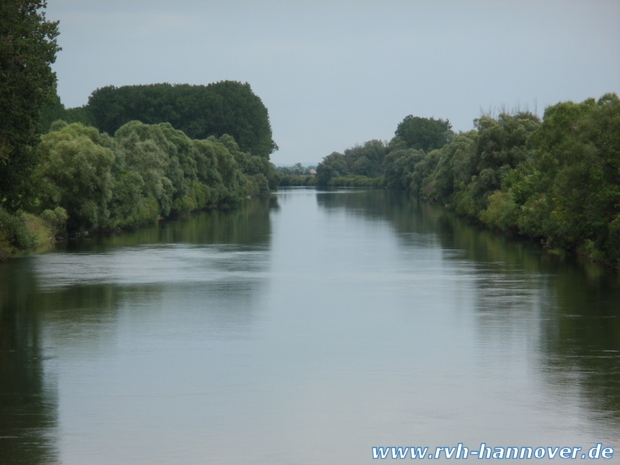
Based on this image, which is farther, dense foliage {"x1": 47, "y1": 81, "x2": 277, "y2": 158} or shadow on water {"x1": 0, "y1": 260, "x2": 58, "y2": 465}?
dense foliage {"x1": 47, "y1": 81, "x2": 277, "y2": 158}

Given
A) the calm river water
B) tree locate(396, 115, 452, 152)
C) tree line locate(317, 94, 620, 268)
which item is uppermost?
tree locate(396, 115, 452, 152)

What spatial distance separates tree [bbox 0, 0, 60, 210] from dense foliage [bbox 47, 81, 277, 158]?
96.6 metres

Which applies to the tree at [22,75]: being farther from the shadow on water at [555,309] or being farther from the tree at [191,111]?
the tree at [191,111]

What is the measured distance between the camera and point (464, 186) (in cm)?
7319

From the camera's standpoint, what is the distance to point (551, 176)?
1581 inches

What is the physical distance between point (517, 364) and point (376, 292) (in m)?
10.5

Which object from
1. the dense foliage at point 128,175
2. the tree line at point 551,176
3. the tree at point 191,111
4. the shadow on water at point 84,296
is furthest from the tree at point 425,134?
the shadow on water at point 84,296

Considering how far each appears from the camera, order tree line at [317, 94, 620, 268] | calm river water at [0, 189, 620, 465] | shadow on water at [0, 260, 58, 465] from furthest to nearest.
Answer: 1. tree line at [317, 94, 620, 268]
2. calm river water at [0, 189, 620, 465]
3. shadow on water at [0, 260, 58, 465]

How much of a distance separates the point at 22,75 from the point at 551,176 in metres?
24.7

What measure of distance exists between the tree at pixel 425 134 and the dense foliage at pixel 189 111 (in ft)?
142

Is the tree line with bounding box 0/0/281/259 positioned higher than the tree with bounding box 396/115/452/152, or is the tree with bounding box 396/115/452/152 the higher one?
the tree with bounding box 396/115/452/152

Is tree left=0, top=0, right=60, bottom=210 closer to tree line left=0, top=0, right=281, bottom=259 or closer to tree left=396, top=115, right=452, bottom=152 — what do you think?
tree line left=0, top=0, right=281, bottom=259

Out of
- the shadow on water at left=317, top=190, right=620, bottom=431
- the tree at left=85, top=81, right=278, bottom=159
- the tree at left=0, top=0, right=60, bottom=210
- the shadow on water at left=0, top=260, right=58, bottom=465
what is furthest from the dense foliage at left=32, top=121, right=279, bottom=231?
the tree at left=85, top=81, right=278, bottom=159

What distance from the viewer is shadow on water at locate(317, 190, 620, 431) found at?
1494 cm
